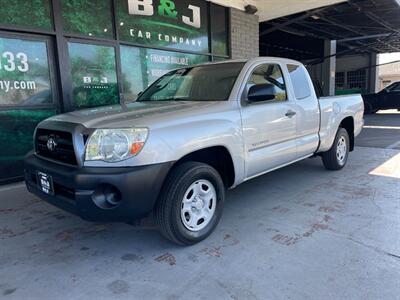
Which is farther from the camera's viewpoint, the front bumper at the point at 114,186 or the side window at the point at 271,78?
the side window at the point at 271,78

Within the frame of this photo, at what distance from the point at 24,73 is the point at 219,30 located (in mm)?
5335

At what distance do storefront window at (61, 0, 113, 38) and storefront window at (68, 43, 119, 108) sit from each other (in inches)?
10.7

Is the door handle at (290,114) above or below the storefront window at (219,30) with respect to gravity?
below

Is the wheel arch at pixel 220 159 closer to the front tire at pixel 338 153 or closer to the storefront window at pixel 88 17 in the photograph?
the front tire at pixel 338 153

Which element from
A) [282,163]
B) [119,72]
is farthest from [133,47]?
[282,163]

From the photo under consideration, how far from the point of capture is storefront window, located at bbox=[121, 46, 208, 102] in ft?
22.1

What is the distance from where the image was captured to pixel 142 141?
2.52 m

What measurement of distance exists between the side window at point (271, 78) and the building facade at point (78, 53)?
3.65 metres

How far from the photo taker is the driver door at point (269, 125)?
3.40 meters

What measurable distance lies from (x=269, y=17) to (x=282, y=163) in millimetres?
7685

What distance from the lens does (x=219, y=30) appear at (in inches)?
347

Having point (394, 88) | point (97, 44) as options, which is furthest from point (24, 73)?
point (394, 88)

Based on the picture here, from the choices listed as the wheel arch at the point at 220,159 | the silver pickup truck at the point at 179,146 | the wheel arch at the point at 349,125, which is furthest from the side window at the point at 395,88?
the wheel arch at the point at 220,159

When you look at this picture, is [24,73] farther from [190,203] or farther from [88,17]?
[190,203]
